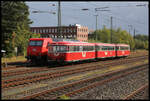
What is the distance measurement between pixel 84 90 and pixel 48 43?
13799 mm

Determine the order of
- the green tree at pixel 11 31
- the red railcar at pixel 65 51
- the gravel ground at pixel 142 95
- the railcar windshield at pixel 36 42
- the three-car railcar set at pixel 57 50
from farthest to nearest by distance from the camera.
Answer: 1. the green tree at pixel 11 31
2. the railcar windshield at pixel 36 42
3. the three-car railcar set at pixel 57 50
4. the red railcar at pixel 65 51
5. the gravel ground at pixel 142 95

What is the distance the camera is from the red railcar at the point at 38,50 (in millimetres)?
23922

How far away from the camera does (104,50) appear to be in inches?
1248

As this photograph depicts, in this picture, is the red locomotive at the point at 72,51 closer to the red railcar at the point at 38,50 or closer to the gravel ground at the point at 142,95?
the red railcar at the point at 38,50

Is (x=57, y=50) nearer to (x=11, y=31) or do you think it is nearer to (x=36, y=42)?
(x=36, y=42)

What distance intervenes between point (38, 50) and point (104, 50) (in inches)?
425

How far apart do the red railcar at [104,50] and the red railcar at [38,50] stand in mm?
7360

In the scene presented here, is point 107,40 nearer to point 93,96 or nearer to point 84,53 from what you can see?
point 84,53

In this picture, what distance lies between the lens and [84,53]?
84.5ft

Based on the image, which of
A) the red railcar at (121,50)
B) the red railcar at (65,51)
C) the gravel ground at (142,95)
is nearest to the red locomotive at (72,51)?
the red railcar at (65,51)

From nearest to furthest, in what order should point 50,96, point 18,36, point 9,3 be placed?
1. point 50,96
2. point 18,36
3. point 9,3

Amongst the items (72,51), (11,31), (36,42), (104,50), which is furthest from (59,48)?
(11,31)

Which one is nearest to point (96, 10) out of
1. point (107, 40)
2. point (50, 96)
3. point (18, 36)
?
point (18, 36)

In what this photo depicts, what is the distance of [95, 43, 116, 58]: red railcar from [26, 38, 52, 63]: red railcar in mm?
7360
